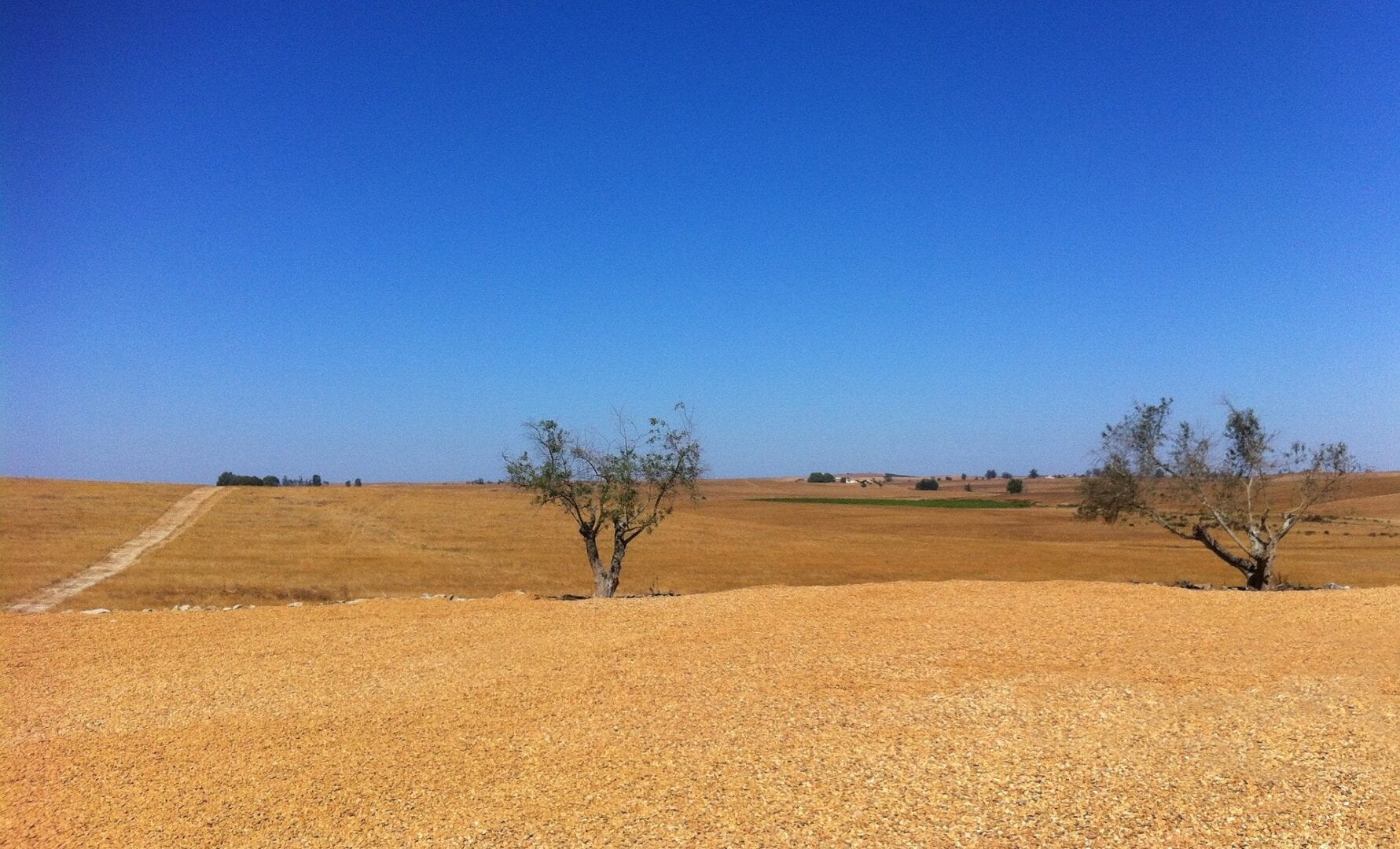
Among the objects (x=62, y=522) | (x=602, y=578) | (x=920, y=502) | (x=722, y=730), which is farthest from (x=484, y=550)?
(x=920, y=502)

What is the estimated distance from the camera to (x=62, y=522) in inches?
1549

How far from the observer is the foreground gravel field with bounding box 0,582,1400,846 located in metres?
7.09

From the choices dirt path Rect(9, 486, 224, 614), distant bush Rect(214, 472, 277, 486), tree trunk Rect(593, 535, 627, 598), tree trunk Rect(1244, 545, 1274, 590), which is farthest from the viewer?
distant bush Rect(214, 472, 277, 486)

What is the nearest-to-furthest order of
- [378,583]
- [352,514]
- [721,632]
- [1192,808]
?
[1192,808], [721,632], [378,583], [352,514]

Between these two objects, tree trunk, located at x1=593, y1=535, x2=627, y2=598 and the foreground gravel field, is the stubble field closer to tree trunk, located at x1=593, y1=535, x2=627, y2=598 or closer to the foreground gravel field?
the foreground gravel field

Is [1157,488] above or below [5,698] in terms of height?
above

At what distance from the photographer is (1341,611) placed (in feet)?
48.8

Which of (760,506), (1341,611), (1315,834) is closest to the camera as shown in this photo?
(1315,834)

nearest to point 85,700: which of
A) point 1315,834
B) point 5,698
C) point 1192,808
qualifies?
point 5,698

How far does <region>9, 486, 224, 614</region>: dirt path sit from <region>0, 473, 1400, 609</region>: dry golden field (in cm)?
63

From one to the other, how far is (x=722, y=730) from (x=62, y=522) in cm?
4200

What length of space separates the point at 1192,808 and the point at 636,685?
610 centimetres

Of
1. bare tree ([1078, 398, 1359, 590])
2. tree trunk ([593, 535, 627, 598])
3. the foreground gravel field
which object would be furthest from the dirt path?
bare tree ([1078, 398, 1359, 590])

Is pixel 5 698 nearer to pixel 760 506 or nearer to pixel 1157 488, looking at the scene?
pixel 1157 488
